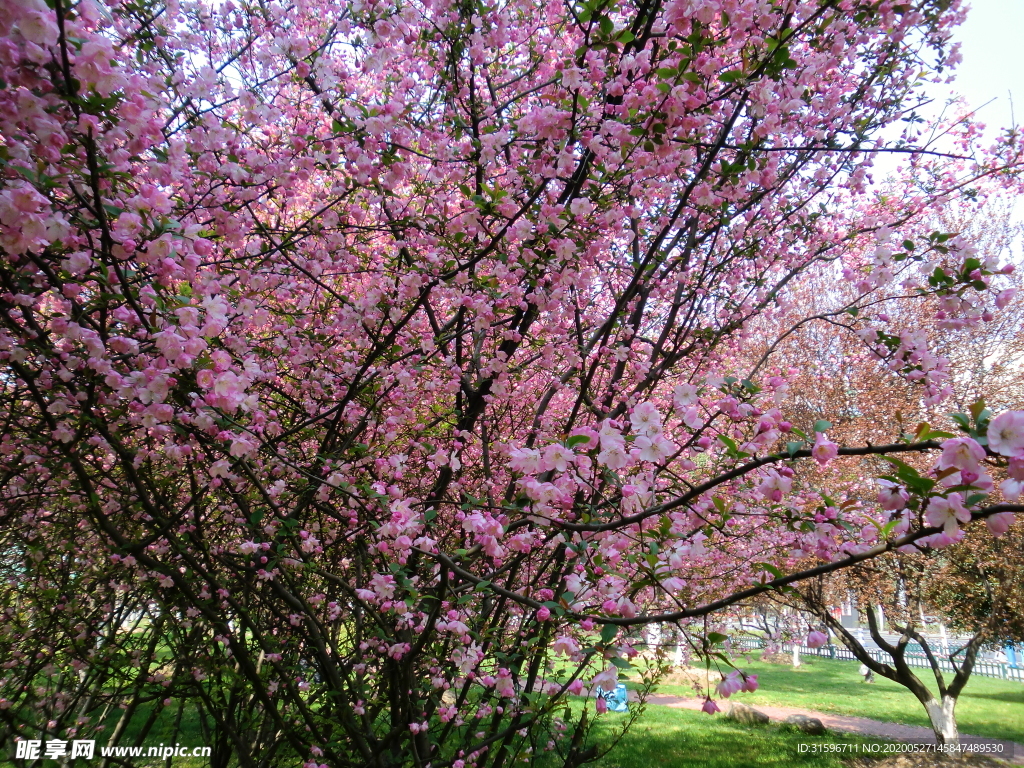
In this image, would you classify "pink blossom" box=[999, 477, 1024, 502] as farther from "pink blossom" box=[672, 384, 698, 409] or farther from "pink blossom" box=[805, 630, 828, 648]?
"pink blossom" box=[805, 630, 828, 648]

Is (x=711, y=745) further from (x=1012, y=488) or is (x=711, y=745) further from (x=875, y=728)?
(x=1012, y=488)

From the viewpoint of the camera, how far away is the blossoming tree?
1627 millimetres

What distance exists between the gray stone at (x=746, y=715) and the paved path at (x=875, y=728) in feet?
1.70

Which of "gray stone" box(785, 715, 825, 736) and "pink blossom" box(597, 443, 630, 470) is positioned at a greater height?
"pink blossom" box(597, 443, 630, 470)

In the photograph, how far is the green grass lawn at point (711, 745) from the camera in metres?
7.22

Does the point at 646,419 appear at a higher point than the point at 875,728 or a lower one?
higher

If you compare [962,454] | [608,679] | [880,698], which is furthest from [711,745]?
[962,454]

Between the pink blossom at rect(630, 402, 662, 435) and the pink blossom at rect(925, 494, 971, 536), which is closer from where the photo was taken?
the pink blossom at rect(925, 494, 971, 536)

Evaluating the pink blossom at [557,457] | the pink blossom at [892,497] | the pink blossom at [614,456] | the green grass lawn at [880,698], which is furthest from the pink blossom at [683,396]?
the green grass lawn at [880,698]

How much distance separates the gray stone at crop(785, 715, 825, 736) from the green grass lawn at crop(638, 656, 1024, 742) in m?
0.68

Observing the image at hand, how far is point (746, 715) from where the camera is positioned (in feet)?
32.5

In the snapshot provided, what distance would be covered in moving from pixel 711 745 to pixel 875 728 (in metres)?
3.85

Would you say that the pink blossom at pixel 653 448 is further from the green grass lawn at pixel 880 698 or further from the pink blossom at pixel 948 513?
the green grass lawn at pixel 880 698

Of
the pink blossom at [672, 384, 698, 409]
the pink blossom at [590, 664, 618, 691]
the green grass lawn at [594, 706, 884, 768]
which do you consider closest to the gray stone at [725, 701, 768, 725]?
the green grass lawn at [594, 706, 884, 768]
